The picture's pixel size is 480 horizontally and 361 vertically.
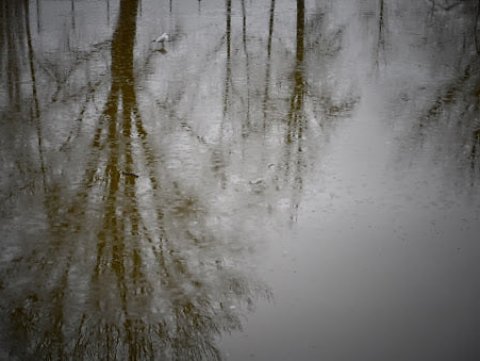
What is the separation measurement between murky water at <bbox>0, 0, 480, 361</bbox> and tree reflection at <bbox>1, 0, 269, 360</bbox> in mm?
17

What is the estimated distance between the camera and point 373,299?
4863 millimetres

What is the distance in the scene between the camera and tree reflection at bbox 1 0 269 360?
14.5 ft

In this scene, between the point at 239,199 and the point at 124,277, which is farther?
the point at 239,199

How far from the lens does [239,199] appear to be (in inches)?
248

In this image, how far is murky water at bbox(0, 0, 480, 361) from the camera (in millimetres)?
4562

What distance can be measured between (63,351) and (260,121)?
4.65 metres

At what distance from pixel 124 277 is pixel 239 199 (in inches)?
65.9

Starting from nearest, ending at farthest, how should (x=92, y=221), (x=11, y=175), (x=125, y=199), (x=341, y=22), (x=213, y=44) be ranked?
1. (x=92, y=221)
2. (x=125, y=199)
3. (x=11, y=175)
4. (x=213, y=44)
5. (x=341, y=22)

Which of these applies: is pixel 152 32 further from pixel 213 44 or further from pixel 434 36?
pixel 434 36

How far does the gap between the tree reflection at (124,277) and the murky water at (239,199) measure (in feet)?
0.06

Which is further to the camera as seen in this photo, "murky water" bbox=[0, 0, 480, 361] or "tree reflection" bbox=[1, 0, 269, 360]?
"murky water" bbox=[0, 0, 480, 361]

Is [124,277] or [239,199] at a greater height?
[239,199]

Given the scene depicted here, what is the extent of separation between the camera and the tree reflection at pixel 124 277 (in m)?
4.42

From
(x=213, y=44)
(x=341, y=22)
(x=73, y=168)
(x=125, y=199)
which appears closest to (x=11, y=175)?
(x=73, y=168)
